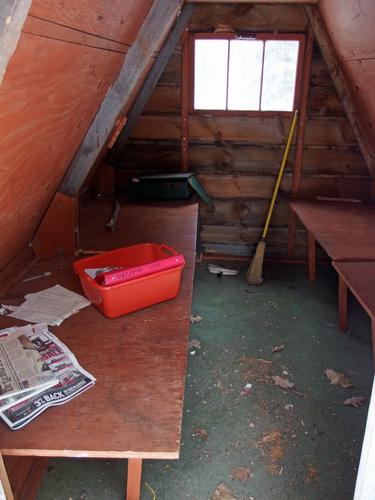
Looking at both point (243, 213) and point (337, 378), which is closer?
point (337, 378)

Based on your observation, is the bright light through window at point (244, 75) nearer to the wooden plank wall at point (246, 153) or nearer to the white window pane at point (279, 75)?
the white window pane at point (279, 75)

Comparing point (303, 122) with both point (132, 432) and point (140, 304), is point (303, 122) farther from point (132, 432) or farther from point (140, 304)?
point (132, 432)

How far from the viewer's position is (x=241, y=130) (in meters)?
3.41

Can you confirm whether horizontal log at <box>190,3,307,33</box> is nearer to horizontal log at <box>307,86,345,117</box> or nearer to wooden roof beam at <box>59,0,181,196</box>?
horizontal log at <box>307,86,345,117</box>

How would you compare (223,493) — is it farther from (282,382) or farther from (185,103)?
(185,103)

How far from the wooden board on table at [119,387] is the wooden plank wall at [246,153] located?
1.69m

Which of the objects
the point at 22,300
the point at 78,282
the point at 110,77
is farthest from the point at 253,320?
the point at 110,77

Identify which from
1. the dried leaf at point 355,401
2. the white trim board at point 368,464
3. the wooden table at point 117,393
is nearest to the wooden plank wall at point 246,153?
the wooden table at point 117,393

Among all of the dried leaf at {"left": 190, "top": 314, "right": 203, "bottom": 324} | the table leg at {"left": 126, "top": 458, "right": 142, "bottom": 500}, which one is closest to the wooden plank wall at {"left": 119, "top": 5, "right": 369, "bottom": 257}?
the dried leaf at {"left": 190, "top": 314, "right": 203, "bottom": 324}

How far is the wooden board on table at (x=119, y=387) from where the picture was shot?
1063 millimetres

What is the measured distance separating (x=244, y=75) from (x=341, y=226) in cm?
148

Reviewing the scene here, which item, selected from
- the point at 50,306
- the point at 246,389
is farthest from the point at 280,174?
the point at 50,306

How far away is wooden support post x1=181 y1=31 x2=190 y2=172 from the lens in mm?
3176

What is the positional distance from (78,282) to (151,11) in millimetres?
1272
